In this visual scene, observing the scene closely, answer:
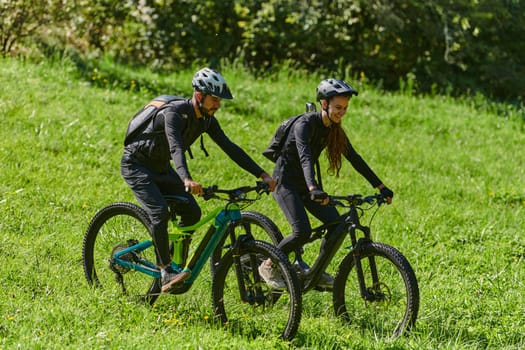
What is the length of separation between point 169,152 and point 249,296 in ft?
3.93

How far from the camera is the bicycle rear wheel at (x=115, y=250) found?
21.3 ft

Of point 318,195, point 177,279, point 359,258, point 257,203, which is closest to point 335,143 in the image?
point 318,195

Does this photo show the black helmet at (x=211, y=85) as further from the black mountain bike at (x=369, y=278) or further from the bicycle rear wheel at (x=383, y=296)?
the bicycle rear wheel at (x=383, y=296)

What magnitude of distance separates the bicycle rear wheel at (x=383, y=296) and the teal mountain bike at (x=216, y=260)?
43cm

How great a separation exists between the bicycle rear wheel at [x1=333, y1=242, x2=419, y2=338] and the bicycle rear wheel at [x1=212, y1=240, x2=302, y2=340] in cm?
45

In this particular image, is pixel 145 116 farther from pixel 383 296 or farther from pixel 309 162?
pixel 383 296

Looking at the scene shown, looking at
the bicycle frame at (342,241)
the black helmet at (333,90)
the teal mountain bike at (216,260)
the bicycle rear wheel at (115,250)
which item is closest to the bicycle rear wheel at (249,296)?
the teal mountain bike at (216,260)

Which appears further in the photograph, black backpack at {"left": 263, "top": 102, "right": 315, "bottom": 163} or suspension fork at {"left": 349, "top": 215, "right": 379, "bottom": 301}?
black backpack at {"left": 263, "top": 102, "right": 315, "bottom": 163}

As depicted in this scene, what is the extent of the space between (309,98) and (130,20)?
3795mm

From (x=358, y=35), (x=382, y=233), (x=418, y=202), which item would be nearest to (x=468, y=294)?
(x=382, y=233)

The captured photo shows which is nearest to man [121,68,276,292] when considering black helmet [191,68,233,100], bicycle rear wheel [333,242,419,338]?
black helmet [191,68,233,100]

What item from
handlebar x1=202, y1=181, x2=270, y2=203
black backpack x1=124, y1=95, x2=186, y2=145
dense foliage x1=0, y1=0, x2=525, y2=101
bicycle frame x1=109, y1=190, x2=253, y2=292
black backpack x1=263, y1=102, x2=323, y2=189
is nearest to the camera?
handlebar x1=202, y1=181, x2=270, y2=203

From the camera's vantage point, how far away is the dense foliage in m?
14.7

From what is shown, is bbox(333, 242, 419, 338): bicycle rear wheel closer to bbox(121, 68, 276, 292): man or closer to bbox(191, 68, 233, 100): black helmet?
bbox(121, 68, 276, 292): man
